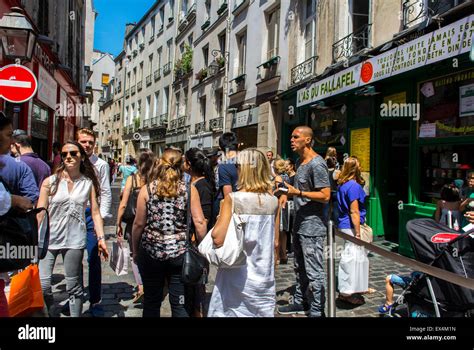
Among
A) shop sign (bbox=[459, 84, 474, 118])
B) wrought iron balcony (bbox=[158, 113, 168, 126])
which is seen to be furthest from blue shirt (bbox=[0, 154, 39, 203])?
wrought iron balcony (bbox=[158, 113, 168, 126])

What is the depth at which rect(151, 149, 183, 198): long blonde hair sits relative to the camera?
2807 millimetres

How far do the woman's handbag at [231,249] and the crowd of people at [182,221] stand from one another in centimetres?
5

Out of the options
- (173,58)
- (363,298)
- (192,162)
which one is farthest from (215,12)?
(363,298)

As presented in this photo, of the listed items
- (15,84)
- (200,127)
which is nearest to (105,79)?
(200,127)

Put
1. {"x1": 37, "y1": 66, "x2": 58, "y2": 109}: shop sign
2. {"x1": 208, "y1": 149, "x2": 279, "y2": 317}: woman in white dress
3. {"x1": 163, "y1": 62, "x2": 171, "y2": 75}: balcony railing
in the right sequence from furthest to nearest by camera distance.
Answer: {"x1": 163, "y1": 62, "x2": 171, "y2": 75}: balcony railing < {"x1": 37, "y1": 66, "x2": 58, "y2": 109}: shop sign < {"x1": 208, "y1": 149, "x2": 279, "y2": 317}: woman in white dress

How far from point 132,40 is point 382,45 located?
8431 millimetres

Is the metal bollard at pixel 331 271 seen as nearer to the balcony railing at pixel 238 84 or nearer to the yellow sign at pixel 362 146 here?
the yellow sign at pixel 362 146

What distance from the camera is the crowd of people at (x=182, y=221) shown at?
270 cm

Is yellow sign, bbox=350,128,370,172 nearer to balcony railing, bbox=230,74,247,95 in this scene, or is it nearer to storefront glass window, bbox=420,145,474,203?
storefront glass window, bbox=420,145,474,203

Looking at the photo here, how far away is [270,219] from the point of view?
2758 millimetres

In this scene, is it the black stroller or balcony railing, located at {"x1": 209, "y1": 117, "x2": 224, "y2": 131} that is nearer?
the black stroller

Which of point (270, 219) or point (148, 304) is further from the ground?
point (270, 219)

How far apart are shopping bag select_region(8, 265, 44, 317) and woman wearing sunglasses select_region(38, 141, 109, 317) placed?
830 millimetres

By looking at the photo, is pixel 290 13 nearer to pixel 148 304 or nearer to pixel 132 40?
pixel 132 40
